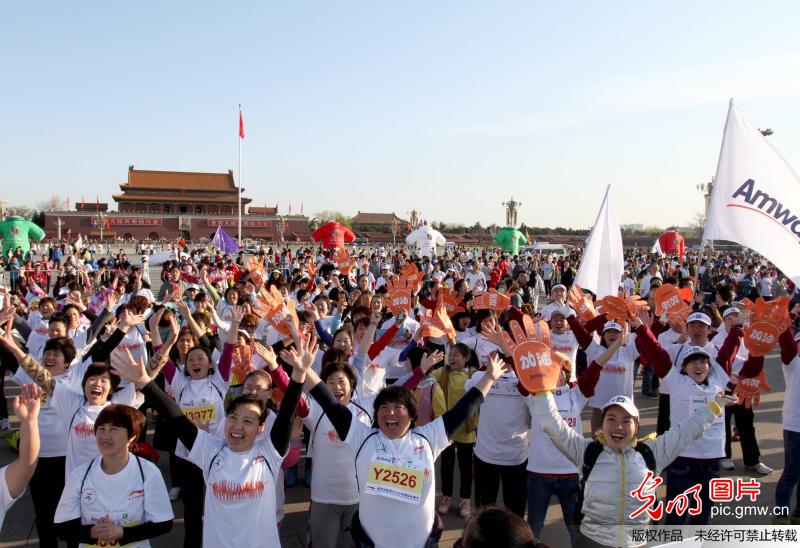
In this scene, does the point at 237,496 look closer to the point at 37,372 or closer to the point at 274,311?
the point at 37,372

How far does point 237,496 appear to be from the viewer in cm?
283

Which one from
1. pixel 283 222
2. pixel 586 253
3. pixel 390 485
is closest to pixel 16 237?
pixel 586 253

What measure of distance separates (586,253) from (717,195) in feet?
8.05

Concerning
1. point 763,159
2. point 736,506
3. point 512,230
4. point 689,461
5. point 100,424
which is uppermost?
point 512,230

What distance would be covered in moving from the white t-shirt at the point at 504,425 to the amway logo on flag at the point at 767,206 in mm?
2760

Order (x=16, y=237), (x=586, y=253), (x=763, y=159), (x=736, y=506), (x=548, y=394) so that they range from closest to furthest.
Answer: (x=548, y=394)
(x=736, y=506)
(x=763, y=159)
(x=586, y=253)
(x=16, y=237)

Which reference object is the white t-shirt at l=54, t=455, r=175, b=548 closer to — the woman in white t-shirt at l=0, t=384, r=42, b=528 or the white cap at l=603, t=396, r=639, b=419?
the woman in white t-shirt at l=0, t=384, r=42, b=528

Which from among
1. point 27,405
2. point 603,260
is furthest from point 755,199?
point 27,405

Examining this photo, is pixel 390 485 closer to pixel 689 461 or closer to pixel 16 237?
pixel 689 461

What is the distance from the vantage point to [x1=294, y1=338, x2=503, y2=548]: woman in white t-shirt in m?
2.78

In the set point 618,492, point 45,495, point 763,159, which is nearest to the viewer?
point 618,492

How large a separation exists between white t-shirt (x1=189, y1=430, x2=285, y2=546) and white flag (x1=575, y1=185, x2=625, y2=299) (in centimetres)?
552

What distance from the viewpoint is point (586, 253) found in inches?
300

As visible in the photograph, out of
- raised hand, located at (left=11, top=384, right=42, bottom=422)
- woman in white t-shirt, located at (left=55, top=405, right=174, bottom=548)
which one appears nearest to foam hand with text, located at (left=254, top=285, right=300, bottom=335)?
woman in white t-shirt, located at (left=55, top=405, right=174, bottom=548)
